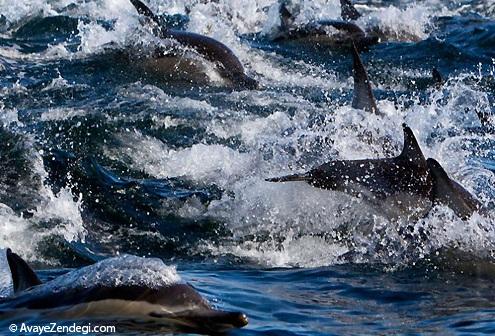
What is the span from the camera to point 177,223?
31.6 ft

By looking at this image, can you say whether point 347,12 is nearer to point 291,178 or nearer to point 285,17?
point 285,17

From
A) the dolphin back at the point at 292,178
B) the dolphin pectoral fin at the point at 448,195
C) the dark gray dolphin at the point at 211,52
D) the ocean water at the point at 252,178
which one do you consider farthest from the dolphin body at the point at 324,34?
the dolphin pectoral fin at the point at 448,195

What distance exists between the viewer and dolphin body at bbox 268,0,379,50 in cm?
1873

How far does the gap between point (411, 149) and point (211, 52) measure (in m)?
6.71

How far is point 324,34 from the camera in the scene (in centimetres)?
1889

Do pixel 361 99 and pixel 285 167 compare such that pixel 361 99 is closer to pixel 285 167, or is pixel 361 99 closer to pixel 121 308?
pixel 285 167

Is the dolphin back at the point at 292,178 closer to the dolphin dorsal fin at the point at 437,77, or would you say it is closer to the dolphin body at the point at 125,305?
the dolphin body at the point at 125,305

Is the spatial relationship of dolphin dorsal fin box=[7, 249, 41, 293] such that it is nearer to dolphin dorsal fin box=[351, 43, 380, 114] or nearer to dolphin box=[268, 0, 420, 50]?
dolphin dorsal fin box=[351, 43, 380, 114]

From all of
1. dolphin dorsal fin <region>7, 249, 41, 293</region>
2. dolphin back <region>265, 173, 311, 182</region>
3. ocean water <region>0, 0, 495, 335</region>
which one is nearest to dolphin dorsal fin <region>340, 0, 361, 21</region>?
ocean water <region>0, 0, 495, 335</region>

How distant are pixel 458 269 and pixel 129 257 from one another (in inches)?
114

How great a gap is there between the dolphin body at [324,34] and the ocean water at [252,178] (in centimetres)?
28

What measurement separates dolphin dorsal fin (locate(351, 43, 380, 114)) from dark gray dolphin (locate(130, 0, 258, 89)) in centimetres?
352

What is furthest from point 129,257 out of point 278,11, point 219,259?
point 278,11

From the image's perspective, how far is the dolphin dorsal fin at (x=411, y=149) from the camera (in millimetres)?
9016
